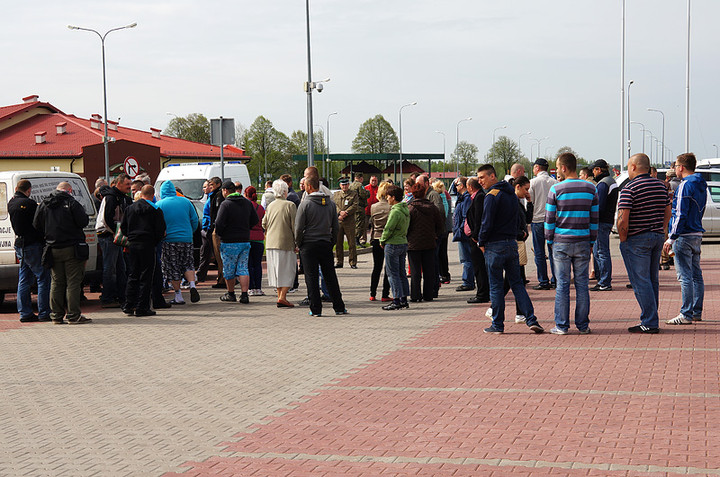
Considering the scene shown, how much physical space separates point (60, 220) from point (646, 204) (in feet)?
23.6

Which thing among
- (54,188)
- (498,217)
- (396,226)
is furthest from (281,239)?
(54,188)

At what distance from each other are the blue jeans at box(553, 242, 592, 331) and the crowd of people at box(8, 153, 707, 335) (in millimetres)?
15

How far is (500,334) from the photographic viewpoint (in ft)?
32.9

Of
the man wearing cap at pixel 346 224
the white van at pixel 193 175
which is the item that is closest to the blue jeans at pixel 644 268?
the man wearing cap at pixel 346 224

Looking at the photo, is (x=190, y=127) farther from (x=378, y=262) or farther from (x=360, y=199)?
(x=378, y=262)

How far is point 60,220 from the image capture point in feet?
38.0

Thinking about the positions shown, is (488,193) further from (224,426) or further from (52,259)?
(52,259)

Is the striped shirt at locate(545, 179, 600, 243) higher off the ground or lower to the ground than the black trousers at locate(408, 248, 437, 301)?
higher

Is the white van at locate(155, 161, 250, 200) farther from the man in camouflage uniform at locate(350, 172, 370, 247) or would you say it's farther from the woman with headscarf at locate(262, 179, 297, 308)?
the woman with headscarf at locate(262, 179, 297, 308)

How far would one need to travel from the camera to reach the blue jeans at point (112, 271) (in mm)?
13211

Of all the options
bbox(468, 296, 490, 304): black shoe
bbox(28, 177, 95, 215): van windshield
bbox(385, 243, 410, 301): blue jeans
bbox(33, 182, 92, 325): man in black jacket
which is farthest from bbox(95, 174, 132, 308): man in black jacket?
bbox(468, 296, 490, 304): black shoe

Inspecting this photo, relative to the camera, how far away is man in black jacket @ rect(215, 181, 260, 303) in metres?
13.5

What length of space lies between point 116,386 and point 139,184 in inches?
267

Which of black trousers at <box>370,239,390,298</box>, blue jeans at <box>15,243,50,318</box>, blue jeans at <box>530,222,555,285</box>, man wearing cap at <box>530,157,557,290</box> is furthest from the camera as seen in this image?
man wearing cap at <box>530,157,557,290</box>
